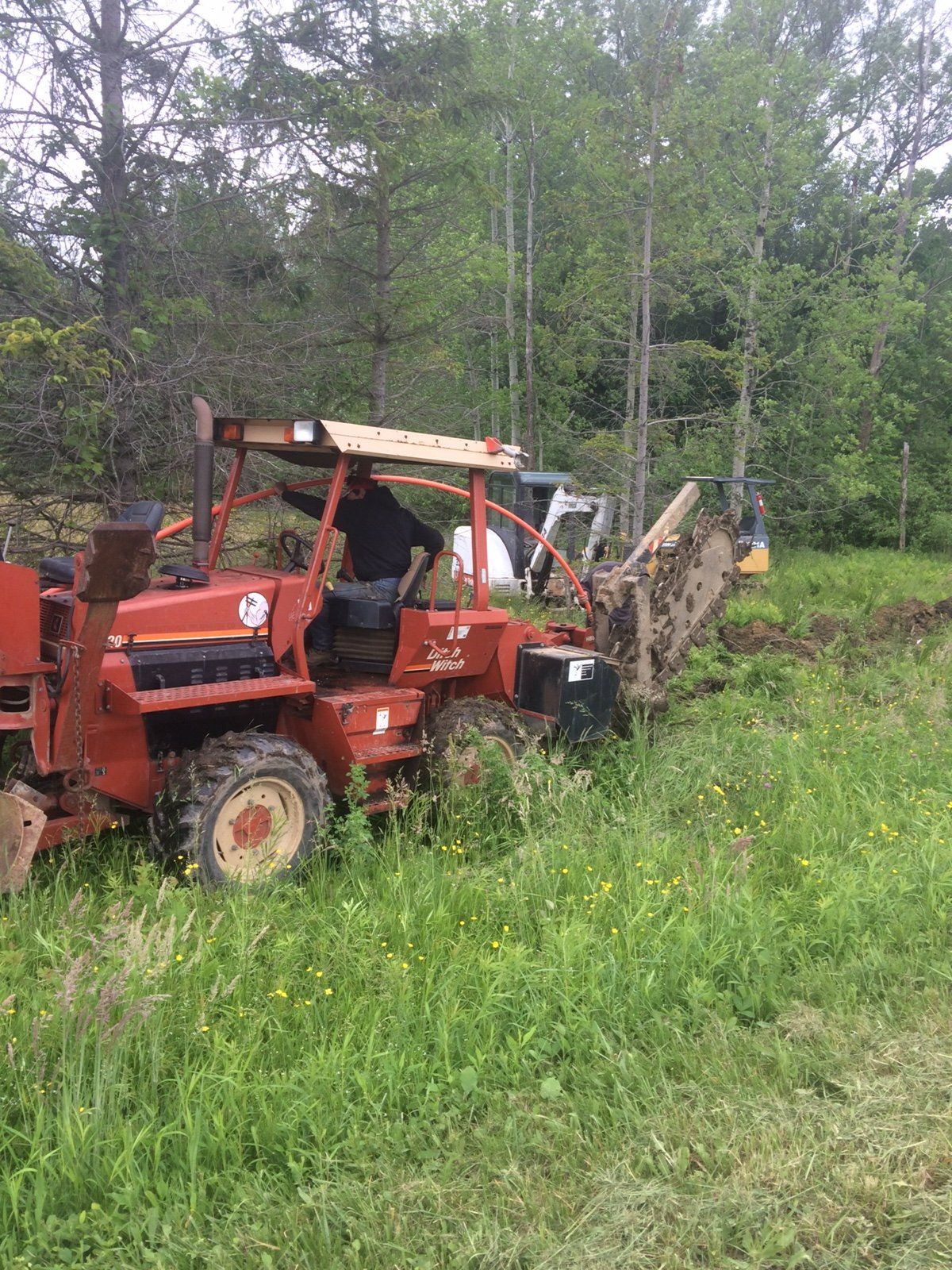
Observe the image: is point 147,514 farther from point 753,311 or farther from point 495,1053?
point 753,311

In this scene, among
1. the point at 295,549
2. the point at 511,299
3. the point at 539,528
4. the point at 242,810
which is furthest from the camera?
the point at 511,299

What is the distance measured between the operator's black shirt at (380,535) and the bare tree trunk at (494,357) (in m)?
17.5

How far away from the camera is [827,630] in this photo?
11.4 metres

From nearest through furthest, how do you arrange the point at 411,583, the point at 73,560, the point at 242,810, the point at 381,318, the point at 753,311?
the point at 242,810 → the point at 73,560 → the point at 411,583 → the point at 381,318 → the point at 753,311

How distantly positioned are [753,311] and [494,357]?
8.03 m

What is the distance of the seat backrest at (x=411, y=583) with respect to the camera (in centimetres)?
588

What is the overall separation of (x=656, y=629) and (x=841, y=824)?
238cm

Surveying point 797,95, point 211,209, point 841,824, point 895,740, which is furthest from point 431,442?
Answer: point 797,95

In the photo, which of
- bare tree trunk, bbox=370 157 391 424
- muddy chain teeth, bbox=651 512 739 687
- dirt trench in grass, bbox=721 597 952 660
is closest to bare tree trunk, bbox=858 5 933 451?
dirt trench in grass, bbox=721 597 952 660

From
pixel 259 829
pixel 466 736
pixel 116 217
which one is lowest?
pixel 259 829

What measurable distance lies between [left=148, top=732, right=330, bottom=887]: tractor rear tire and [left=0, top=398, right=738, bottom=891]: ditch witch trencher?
1 cm

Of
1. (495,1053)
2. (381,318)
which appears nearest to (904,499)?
(381,318)

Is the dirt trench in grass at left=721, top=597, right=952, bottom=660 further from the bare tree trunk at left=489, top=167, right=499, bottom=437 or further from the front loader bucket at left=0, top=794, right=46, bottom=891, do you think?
the bare tree trunk at left=489, top=167, right=499, bottom=437

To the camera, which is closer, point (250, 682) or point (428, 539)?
point (250, 682)
